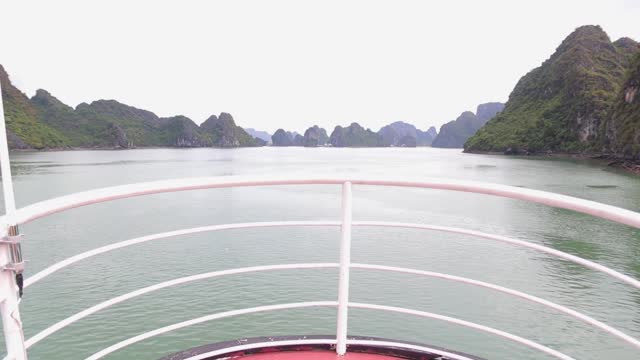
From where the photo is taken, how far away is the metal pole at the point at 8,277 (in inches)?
42.2

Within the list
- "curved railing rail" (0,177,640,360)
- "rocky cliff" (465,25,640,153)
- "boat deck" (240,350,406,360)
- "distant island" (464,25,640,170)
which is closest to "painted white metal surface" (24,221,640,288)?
"curved railing rail" (0,177,640,360)

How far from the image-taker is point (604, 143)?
223 feet

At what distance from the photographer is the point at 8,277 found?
1142 mm

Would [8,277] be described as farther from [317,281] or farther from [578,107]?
[578,107]

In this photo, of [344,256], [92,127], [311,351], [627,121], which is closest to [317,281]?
[311,351]

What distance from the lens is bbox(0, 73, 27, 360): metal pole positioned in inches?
42.2

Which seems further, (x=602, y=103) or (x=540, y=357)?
(x=602, y=103)

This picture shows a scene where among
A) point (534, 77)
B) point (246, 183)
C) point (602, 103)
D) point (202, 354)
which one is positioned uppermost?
point (534, 77)

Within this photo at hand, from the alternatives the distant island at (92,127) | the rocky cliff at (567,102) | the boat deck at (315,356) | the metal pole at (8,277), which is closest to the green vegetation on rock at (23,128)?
the distant island at (92,127)

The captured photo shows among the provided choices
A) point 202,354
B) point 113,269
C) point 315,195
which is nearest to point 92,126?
point 315,195

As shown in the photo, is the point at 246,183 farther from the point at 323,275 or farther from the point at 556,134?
the point at 556,134

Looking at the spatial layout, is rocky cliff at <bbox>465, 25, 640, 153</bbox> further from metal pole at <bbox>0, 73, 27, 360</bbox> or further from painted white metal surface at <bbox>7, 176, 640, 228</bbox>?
metal pole at <bbox>0, 73, 27, 360</bbox>

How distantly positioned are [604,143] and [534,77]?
67.7 metres

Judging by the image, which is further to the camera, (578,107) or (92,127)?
(92,127)
